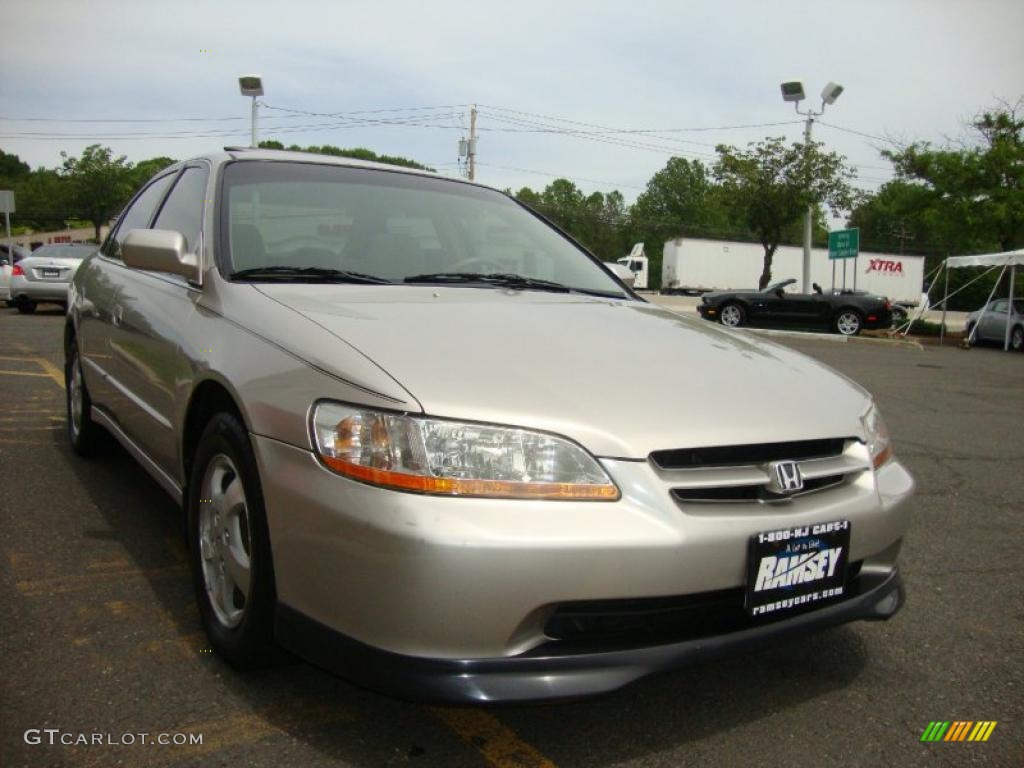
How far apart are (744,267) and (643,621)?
41.9 metres

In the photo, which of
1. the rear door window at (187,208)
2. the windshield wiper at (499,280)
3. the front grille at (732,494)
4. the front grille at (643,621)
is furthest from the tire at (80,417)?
the front grille at (732,494)

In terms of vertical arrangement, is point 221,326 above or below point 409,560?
above

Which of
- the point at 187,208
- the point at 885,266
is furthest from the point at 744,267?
the point at 187,208

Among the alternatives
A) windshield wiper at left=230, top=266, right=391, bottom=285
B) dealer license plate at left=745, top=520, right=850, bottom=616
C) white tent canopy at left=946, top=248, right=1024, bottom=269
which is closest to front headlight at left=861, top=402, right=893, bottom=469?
dealer license plate at left=745, top=520, right=850, bottom=616

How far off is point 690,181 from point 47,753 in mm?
112478

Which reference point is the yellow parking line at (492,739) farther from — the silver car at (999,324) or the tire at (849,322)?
the silver car at (999,324)

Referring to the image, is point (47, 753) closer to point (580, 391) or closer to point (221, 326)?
point (221, 326)

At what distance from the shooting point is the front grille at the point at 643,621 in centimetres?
182

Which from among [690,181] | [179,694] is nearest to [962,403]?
[179,694]

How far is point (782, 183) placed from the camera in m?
27.2

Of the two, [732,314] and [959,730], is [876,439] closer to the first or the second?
[959,730]

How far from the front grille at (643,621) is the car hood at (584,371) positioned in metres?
0.33

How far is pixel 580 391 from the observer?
2.01 meters

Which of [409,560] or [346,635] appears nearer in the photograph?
[409,560]
